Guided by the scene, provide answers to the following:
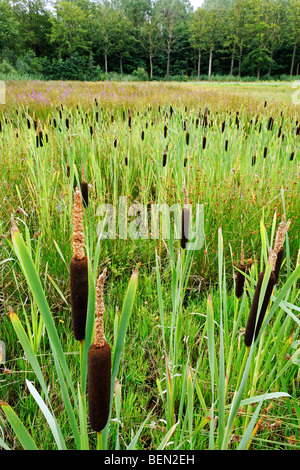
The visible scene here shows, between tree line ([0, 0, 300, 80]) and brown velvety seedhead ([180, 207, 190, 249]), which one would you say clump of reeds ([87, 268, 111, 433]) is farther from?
tree line ([0, 0, 300, 80])

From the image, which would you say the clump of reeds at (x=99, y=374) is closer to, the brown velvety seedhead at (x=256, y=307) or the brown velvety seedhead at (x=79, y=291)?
the brown velvety seedhead at (x=79, y=291)

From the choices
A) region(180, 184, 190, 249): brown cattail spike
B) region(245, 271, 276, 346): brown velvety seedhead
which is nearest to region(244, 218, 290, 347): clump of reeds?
region(245, 271, 276, 346): brown velvety seedhead

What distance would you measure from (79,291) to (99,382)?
0.12 meters

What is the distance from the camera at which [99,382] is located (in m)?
0.40

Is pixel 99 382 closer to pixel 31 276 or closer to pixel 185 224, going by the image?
pixel 31 276

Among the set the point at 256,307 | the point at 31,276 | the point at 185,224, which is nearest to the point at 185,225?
the point at 185,224

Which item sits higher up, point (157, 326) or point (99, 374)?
point (99, 374)

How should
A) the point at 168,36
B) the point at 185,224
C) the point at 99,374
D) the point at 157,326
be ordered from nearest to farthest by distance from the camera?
the point at 99,374 → the point at 185,224 → the point at 157,326 → the point at 168,36

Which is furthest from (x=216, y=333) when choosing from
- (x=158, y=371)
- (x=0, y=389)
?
(x=0, y=389)

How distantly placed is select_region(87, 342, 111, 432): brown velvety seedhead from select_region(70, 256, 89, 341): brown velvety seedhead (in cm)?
7

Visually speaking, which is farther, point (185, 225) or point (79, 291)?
point (185, 225)

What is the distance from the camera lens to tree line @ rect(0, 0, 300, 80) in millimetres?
41344

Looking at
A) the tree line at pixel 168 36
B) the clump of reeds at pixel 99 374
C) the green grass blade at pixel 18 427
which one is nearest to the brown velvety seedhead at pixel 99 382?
the clump of reeds at pixel 99 374

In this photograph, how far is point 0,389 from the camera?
3.35 ft
